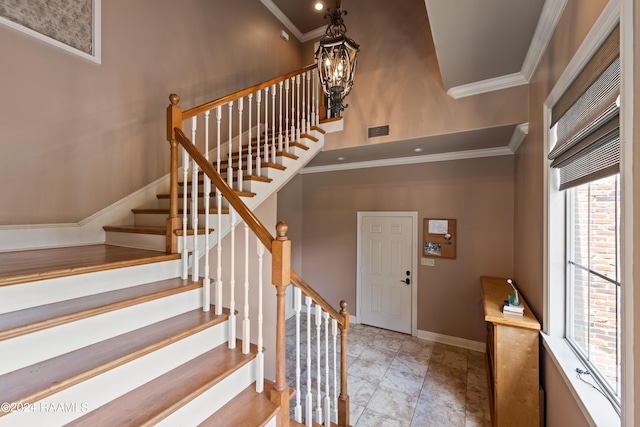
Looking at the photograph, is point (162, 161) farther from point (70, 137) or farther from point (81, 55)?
point (81, 55)

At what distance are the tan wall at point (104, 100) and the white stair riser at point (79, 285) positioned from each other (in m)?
1.24

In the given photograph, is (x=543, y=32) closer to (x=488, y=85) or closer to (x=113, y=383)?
(x=488, y=85)

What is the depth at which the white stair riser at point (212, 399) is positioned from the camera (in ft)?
3.93

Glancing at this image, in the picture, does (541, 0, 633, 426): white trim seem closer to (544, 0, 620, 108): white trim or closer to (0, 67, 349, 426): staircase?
(544, 0, 620, 108): white trim

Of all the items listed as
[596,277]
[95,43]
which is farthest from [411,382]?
[95,43]

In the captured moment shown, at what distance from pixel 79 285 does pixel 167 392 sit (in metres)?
0.82

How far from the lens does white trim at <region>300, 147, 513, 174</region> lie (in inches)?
138

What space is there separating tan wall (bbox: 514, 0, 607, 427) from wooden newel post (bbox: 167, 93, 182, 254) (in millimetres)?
2559

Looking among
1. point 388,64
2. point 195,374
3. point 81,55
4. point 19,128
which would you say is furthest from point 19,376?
point 388,64

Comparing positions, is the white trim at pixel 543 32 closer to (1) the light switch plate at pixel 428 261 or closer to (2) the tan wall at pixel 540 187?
(2) the tan wall at pixel 540 187

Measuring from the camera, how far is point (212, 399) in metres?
1.35

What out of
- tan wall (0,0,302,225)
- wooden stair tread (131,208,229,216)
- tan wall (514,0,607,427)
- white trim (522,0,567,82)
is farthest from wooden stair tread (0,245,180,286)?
white trim (522,0,567,82)

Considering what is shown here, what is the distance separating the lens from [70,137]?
230 centimetres

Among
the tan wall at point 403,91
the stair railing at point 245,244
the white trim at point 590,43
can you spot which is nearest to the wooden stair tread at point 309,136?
the stair railing at point 245,244
